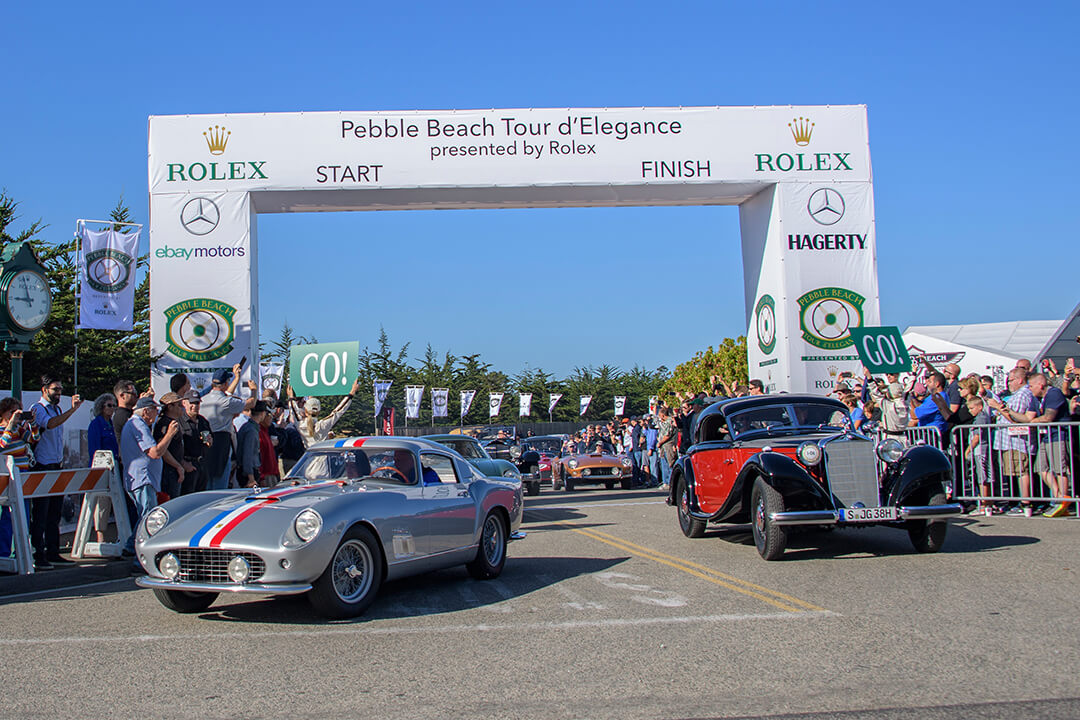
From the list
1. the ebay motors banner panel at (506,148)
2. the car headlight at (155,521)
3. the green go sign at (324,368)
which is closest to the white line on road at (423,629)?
the car headlight at (155,521)

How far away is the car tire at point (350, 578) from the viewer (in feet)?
22.0

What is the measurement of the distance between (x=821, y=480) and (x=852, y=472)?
313mm

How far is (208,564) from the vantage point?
670cm

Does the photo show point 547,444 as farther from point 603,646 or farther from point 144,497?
point 603,646

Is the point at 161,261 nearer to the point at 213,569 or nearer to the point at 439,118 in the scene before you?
the point at 439,118

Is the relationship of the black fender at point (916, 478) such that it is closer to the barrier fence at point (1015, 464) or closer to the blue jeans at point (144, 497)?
the barrier fence at point (1015, 464)

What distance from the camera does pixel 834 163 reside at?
19.8 m

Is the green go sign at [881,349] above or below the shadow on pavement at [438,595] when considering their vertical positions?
above

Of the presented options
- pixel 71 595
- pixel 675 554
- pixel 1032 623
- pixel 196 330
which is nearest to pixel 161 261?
pixel 196 330

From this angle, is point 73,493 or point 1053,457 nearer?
point 73,493

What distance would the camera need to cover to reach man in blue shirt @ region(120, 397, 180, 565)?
9.98m

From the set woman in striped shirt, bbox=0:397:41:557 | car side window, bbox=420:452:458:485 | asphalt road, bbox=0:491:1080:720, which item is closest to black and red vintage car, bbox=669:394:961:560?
asphalt road, bbox=0:491:1080:720

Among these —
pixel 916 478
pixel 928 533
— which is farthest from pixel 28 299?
pixel 928 533

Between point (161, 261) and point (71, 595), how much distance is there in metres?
11.2
